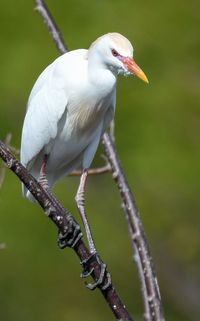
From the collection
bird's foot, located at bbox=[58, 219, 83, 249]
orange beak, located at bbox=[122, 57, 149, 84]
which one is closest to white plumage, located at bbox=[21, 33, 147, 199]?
orange beak, located at bbox=[122, 57, 149, 84]

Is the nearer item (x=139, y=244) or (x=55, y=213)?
(x=55, y=213)

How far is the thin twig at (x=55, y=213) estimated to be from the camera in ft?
9.49

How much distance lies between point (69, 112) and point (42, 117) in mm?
94

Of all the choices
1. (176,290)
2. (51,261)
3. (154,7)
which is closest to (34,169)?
(176,290)

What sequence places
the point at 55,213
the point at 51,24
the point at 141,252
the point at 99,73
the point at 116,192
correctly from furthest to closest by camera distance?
the point at 116,192 → the point at 51,24 → the point at 99,73 → the point at 141,252 → the point at 55,213

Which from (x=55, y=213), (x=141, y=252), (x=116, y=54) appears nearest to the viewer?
(x=55, y=213)

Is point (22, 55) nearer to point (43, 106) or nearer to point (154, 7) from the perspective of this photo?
point (154, 7)

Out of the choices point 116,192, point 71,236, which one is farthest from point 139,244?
point 116,192

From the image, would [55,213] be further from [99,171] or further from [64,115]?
[64,115]

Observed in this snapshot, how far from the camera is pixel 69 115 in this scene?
380 centimetres

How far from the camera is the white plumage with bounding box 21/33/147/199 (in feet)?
12.1

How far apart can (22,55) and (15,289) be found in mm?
1775

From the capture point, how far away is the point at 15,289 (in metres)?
7.23

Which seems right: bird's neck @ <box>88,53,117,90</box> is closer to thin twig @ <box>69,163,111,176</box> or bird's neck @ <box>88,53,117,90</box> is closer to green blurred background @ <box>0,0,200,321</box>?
thin twig @ <box>69,163,111,176</box>
